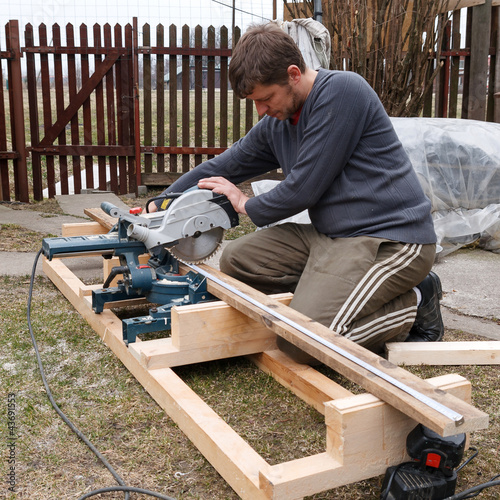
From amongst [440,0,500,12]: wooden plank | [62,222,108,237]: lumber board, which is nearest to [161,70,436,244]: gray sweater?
[62,222,108,237]: lumber board

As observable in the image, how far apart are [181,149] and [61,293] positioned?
13.9ft

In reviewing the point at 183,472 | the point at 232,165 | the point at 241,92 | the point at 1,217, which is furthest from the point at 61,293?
the point at 1,217

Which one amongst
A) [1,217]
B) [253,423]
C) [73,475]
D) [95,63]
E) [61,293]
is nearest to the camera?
[73,475]

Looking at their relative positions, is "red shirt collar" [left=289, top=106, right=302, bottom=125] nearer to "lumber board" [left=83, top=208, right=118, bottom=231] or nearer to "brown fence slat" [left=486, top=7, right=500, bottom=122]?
"lumber board" [left=83, top=208, right=118, bottom=231]

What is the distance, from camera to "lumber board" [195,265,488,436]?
5.18 ft

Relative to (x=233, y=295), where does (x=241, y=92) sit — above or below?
above

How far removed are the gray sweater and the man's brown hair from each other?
0.18 metres

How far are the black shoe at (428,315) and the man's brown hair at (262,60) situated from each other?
116 cm

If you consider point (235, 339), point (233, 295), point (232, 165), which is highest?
point (232, 165)

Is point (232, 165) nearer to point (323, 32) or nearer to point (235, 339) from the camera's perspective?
point (235, 339)

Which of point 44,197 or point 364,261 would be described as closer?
point 364,261

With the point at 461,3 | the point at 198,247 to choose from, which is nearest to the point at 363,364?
the point at 198,247

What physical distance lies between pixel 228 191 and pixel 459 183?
2473 millimetres

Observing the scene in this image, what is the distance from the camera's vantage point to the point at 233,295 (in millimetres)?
2605
